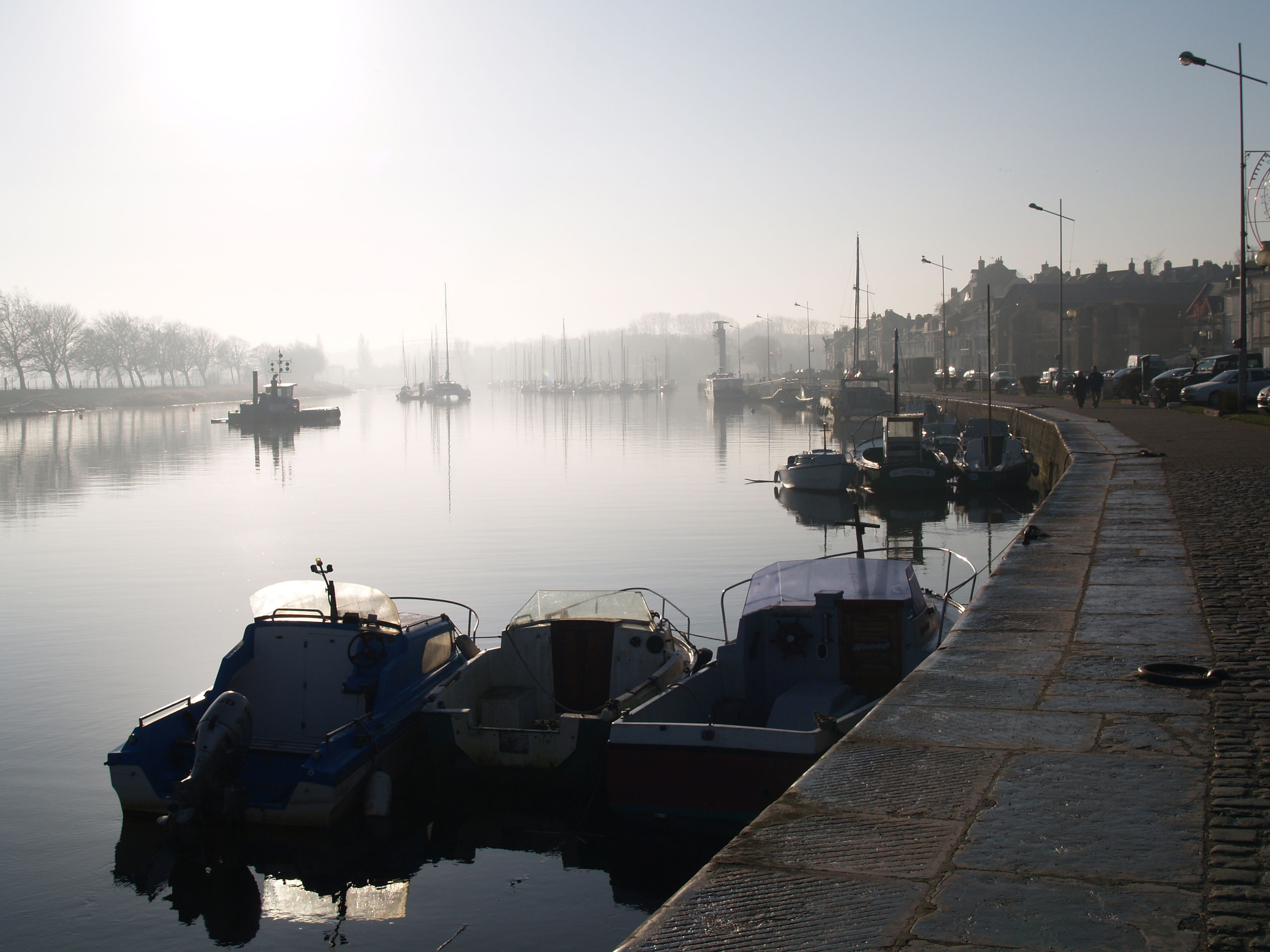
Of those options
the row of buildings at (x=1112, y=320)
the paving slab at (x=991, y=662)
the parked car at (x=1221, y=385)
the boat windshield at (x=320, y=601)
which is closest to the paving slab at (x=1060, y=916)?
the paving slab at (x=991, y=662)

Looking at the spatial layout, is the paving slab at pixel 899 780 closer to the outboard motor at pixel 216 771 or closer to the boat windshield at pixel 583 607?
the outboard motor at pixel 216 771

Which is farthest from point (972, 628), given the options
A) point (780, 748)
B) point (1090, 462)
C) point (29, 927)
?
point (1090, 462)

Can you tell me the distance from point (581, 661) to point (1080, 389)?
4448 centimetres

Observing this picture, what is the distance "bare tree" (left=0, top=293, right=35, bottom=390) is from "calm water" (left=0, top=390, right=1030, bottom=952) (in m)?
72.3

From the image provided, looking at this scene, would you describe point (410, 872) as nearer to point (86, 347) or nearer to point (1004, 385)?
point (1004, 385)

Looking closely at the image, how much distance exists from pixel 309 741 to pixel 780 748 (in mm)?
5342

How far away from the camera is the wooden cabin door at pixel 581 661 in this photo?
1296 cm

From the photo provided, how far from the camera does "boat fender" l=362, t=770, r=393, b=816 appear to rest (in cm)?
1096

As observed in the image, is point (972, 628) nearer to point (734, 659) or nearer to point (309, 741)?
Answer: point (734, 659)

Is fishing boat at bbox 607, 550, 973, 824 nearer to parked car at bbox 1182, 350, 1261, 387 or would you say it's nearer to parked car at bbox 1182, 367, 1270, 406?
parked car at bbox 1182, 367, 1270, 406

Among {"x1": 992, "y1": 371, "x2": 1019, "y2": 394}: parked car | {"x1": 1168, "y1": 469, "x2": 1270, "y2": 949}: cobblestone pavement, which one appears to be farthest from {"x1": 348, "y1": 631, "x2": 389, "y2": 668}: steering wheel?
{"x1": 992, "y1": 371, "x2": 1019, "y2": 394}: parked car

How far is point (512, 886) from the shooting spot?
10.0m

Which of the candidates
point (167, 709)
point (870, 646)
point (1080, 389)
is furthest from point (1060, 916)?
point (1080, 389)

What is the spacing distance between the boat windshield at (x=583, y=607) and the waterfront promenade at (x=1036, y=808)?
4.41m
